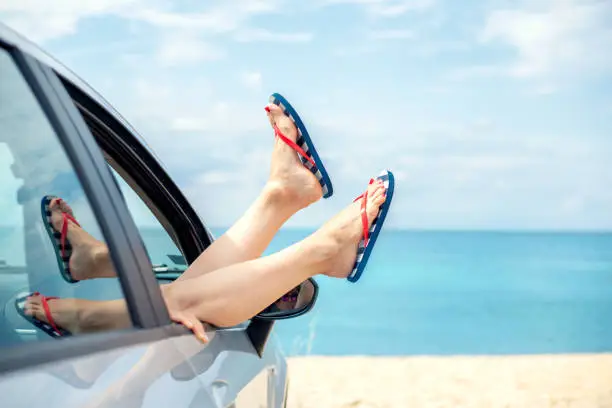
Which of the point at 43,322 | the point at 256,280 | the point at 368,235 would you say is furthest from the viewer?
the point at 368,235

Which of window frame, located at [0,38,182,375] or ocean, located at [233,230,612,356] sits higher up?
window frame, located at [0,38,182,375]

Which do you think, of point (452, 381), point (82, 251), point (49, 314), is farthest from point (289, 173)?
point (452, 381)

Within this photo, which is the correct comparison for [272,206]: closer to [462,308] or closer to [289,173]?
[289,173]

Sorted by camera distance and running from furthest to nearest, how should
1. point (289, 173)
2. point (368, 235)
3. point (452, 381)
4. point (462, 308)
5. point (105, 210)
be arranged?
point (462, 308) → point (452, 381) → point (289, 173) → point (368, 235) → point (105, 210)

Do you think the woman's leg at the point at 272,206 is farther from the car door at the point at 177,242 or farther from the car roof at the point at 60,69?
the car roof at the point at 60,69

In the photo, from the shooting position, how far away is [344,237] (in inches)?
110

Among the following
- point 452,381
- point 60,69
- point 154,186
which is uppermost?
point 60,69

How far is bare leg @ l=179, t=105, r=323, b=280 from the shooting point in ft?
9.84

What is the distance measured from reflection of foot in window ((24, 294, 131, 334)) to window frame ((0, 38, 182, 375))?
29mm

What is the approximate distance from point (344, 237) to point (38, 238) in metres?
1.14

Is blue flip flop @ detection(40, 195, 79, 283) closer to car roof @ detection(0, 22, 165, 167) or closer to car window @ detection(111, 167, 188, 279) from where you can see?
car roof @ detection(0, 22, 165, 167)

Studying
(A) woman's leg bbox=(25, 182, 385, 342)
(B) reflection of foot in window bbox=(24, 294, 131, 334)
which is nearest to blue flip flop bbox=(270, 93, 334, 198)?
(A) woman's leg bbox=(25, 182, 385, 342)

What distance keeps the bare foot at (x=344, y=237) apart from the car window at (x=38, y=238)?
3.29 feet

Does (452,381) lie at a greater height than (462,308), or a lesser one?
greater
